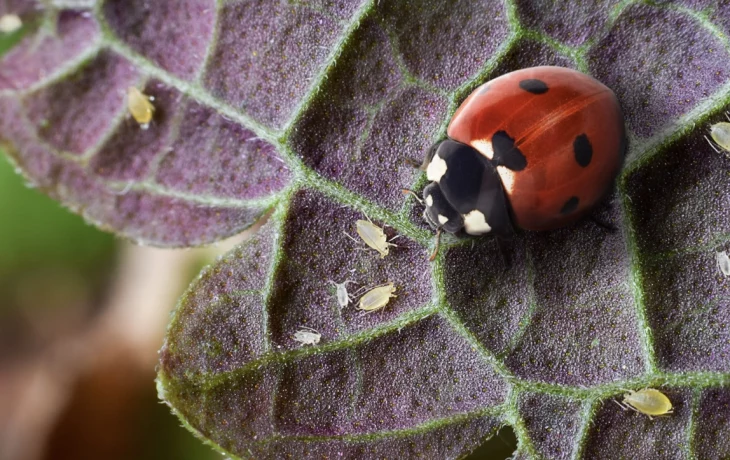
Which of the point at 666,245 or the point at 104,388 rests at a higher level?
the point at 666,245

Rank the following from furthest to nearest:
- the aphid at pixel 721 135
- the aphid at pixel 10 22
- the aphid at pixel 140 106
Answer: the aphid at pixel 10 22 → the aphid at pixel 140 106 → the aphid at pixel 721 135

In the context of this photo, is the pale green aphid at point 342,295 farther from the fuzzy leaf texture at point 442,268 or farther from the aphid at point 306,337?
the aphid at point 306,337

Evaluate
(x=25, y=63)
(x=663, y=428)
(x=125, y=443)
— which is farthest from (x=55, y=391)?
(x=663, y=428)

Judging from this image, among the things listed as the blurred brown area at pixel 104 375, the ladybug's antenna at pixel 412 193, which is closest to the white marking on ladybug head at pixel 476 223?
the ladybug's antenna at pixel 412 193

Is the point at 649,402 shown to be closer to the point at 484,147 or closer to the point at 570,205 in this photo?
the point at 570,205

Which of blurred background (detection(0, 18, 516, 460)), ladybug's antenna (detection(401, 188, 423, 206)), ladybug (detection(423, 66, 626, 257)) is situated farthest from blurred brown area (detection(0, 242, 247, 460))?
ladybug (detection(423, 66, 626, 257))

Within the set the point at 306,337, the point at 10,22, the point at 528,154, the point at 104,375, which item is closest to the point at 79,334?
the point at 104,375

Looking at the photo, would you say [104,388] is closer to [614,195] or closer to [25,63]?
[25,63]
